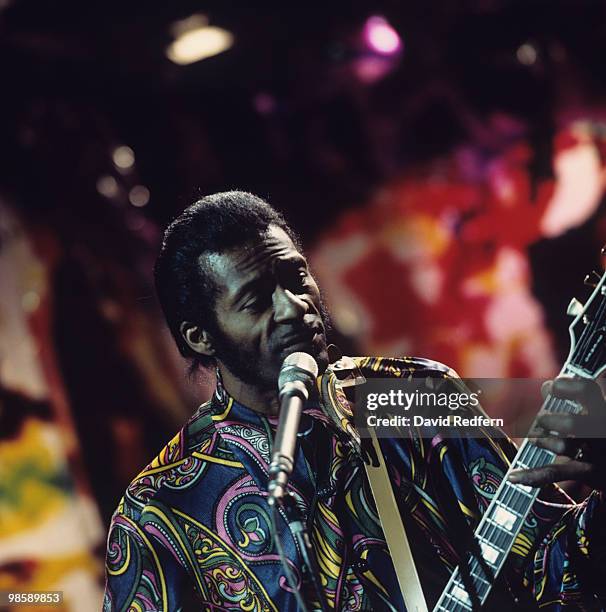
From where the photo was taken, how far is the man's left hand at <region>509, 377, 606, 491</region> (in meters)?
1.47

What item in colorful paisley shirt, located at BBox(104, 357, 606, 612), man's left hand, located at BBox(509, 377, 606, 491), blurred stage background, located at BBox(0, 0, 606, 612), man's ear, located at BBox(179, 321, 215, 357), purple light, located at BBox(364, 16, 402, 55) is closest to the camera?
man's left hand, located at BBox(509, 377, 606, 491)

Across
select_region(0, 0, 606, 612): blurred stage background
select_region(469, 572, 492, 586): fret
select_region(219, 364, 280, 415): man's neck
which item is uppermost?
select_region(0, 0, 606, 612): blurred stage background

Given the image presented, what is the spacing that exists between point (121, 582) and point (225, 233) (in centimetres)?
86

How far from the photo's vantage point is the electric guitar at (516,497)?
154cm

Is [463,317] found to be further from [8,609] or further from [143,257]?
[8,609]

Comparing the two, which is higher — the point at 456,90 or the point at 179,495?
the point at 456,90

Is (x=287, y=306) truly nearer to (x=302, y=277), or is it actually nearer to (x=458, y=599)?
(x=302, y=277)

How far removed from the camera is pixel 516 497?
5.29 feet

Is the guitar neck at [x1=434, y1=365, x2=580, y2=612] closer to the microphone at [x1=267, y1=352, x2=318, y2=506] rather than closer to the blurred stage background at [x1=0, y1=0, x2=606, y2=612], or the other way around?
the microphone at [x1=267, y1=352, x2=318, y2=506]

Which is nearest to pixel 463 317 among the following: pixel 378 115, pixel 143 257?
pixel 378 115

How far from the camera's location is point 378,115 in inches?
138

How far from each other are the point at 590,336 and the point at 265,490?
82 cm

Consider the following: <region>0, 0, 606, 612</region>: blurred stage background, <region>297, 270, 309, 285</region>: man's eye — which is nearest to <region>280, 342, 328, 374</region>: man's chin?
<region>297, 270, 309, 285</region>: man's eye

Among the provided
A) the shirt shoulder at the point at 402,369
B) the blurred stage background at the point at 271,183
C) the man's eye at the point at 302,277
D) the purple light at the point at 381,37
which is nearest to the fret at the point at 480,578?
the shirt shoulder at the point at 402,369
